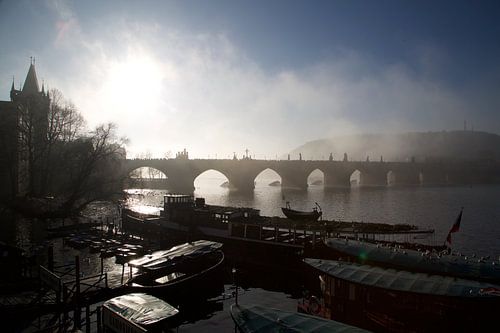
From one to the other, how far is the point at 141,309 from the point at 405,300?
12388 mm

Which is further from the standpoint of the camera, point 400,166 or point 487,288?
point 400,166

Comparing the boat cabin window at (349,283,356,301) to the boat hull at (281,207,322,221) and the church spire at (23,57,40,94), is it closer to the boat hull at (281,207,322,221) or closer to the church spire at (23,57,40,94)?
the boat hull at (281,207,322,221)

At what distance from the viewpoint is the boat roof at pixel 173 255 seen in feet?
86.0

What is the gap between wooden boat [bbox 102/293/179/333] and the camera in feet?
50.5

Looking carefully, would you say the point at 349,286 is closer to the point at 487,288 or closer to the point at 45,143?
the point at 487,288

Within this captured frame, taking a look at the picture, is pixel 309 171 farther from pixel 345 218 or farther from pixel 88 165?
pixel 88 165

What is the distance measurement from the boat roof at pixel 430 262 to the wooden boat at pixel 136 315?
43.0ft

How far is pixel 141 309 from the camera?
16.5 metres

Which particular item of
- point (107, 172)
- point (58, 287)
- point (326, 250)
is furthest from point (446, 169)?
point (58, 287)

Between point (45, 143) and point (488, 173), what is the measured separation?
21548 cm

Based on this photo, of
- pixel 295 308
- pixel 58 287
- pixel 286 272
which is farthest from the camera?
pixel 286 272

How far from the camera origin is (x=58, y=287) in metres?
20.2

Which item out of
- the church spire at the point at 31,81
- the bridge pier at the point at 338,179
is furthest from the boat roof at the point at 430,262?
the bridge pier at the point at 338,179

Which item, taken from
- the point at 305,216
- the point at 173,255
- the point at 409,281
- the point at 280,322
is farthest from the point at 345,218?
the point at 280,322
